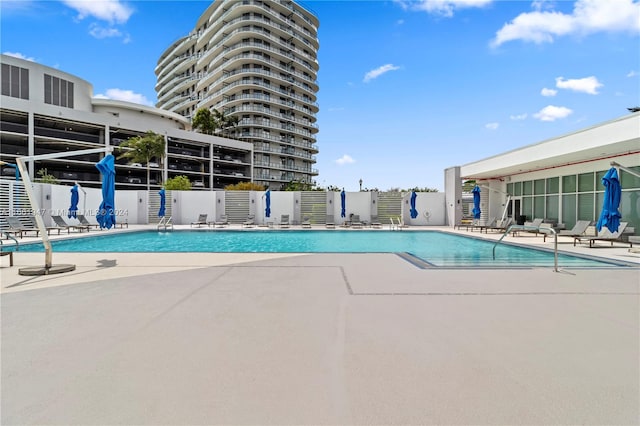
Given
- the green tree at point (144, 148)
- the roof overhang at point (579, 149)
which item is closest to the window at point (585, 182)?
the roof overhang at point (579, 149)

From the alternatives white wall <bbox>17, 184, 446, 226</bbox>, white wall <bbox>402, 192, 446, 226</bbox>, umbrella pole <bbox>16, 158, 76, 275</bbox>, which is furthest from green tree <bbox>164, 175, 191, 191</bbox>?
umbrella pole <bbox>16, 158, 76, 275</bbox>

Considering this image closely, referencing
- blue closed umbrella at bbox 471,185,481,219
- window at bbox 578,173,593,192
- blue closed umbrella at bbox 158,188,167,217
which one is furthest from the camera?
blue closed umbrella at bbox 158,188,167,217

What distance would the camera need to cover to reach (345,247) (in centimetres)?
1289

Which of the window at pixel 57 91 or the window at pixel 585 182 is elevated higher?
the window at pixel 57 91

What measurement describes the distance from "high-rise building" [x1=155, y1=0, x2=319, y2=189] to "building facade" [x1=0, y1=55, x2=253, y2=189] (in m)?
5.59

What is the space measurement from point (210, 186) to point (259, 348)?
52025 mm

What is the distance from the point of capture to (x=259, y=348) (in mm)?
3100

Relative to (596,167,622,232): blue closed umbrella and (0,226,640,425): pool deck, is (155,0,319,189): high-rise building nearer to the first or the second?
(596,167,622,232): blue closed umbrella

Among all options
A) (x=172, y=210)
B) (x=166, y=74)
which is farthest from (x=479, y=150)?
(x=166, y=74)

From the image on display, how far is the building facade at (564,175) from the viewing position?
454 inches

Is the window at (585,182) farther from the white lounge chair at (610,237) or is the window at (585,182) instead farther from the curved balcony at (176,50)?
the curved balcony at (176,50)

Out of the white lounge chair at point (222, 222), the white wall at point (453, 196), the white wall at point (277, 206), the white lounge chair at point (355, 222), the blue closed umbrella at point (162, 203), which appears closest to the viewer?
the white lounge chair at point (355, 222)

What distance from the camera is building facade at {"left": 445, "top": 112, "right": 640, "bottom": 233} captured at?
1152cm

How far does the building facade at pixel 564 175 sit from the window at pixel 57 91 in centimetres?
5159
